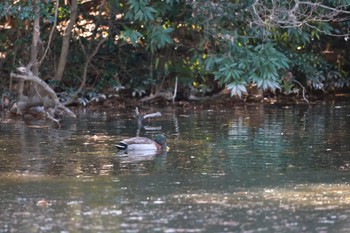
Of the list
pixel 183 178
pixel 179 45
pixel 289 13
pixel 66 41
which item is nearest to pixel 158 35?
pixel 289 13

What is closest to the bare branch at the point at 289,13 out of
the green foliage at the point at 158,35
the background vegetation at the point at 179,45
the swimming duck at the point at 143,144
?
the background vegetation at the point at 179,45

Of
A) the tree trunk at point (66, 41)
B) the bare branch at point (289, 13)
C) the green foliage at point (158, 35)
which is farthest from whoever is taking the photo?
the tree trunk at point (66, 41)

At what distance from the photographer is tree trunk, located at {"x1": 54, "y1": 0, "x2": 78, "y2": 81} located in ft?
67.9

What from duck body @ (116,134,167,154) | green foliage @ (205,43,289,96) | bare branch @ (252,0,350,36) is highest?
bare branch @ (252,0,350,36)

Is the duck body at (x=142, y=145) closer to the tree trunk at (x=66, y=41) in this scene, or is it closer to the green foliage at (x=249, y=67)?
the green foliage at (x=249, y=67)

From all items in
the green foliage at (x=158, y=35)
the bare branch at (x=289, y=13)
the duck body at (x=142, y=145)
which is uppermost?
the bare branch at (x=289, y=13)

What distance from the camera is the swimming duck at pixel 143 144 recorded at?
562 inches

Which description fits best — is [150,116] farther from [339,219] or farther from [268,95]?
[339,219]

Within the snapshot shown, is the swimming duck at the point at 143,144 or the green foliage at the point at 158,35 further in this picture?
the green foliage at the point at 158,35

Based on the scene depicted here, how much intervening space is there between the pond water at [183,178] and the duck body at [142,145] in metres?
0.24

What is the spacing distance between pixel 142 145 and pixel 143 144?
3 centimetres

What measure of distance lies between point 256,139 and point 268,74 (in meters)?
1.19

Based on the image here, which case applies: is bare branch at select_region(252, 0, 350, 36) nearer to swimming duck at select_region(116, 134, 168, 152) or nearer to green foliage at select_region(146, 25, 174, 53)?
green foliage at select_region(146, 25, 174, 53)

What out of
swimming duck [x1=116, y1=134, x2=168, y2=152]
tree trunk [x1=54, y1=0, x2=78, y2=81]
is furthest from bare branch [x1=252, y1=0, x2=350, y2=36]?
tree trunk [x1=54, y1=0, x2=78, y2=81]
